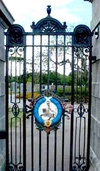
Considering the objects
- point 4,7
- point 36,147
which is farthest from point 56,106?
point 36,147

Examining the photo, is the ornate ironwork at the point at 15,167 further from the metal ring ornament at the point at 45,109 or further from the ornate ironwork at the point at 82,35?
the ornate ironwork at the point at 82,35

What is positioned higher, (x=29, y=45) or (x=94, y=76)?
(x=29, y=45)

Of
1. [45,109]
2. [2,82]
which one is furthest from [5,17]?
[45,109]

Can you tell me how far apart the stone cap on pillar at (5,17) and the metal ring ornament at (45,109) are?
1.17 m

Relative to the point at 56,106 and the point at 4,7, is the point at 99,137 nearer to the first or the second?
the point at 56,106

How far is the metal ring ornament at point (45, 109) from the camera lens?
172 inches

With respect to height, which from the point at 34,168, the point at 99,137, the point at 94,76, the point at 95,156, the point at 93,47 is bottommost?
the point at 34,168

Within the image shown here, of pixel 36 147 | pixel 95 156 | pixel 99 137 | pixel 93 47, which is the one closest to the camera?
pixel 99 137

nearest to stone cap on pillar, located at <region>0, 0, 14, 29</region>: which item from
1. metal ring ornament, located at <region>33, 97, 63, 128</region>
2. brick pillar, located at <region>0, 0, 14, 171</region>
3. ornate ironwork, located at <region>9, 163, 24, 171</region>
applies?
brick pillar, located at <region>0, 0, 14, 171</region>

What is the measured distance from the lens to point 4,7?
13.9 feet

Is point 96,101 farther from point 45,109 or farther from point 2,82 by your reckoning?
point 2,82

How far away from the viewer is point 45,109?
437 centimetres

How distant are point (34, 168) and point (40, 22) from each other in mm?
2293

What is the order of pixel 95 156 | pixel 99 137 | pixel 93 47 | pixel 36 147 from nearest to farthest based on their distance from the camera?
1. pixel 99 137
2. pixel 95 156
3. pixel 93 47
4. pixel 36 147
